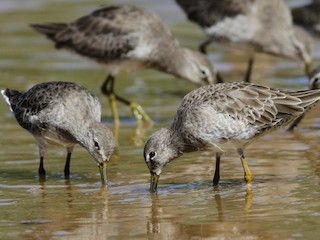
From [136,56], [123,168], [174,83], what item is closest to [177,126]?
[123,168]

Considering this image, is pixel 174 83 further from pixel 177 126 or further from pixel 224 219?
pixel 224 219

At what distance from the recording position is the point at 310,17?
19.4 meters

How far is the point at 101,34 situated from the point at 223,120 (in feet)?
18.6

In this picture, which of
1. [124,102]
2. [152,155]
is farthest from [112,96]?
[152,155]

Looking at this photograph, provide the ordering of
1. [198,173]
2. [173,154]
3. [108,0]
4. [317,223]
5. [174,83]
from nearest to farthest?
[317,223] < [173,154] < [198,173] < [174,83] < [108,0]

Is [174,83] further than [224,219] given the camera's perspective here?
Yes

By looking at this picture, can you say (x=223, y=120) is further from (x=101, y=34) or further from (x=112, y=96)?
(x=101, y=34)

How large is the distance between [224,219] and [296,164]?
8.60ft

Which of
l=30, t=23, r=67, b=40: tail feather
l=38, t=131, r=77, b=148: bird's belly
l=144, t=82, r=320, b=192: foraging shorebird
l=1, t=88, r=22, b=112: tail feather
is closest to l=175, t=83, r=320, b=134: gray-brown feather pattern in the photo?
l=144, t=82, r=320, b=192: foraging shorebird

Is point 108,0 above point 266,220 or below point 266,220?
below

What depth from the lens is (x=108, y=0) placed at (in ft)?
79.3

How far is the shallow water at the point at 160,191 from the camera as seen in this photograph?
8.71m

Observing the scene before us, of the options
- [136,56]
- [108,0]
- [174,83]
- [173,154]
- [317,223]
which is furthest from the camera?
[108,0]

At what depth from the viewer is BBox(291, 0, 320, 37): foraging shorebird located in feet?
63.3
